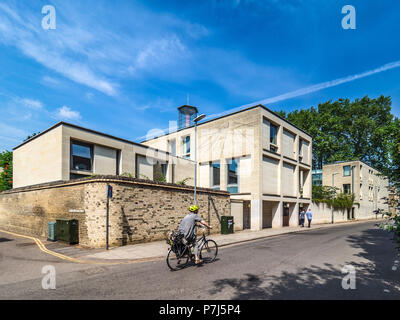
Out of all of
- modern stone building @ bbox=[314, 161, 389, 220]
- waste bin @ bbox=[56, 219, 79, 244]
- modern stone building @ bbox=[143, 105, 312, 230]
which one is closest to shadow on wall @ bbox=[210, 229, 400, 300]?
waste bin @ bbox=[56, 219, 79, 244]

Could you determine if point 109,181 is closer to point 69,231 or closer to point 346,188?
point 69,231

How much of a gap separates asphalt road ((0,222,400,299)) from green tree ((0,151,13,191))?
26.3m

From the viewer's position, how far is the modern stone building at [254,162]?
824 inches

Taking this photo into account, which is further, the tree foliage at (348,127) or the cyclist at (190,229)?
the tree foliage at (348,127)

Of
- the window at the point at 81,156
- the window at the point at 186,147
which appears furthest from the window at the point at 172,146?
the window at the point at 81,156

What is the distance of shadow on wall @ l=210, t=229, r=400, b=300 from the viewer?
16.2 ft

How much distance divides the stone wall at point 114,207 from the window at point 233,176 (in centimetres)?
671

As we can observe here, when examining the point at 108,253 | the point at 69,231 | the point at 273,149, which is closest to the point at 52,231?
the point at 69,231

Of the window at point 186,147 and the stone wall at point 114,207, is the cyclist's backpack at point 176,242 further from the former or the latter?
the window at point 186,147

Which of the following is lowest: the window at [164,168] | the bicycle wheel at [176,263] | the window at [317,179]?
the bicycle wheel at [176,263]

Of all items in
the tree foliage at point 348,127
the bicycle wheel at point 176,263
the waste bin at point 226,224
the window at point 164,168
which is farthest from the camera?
the tree foliage at point 348,127

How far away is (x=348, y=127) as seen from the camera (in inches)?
1859

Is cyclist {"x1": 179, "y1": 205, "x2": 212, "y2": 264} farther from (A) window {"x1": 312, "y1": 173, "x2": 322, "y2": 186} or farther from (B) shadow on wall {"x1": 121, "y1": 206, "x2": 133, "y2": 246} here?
(A) window {"x1": 312, "y1": 173, "x2": 322, "y2": 186}

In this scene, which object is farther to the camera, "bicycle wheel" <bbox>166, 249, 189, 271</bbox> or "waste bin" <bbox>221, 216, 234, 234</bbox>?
"waste bin" <bbox>221, 216, 234, 234</bbox>
